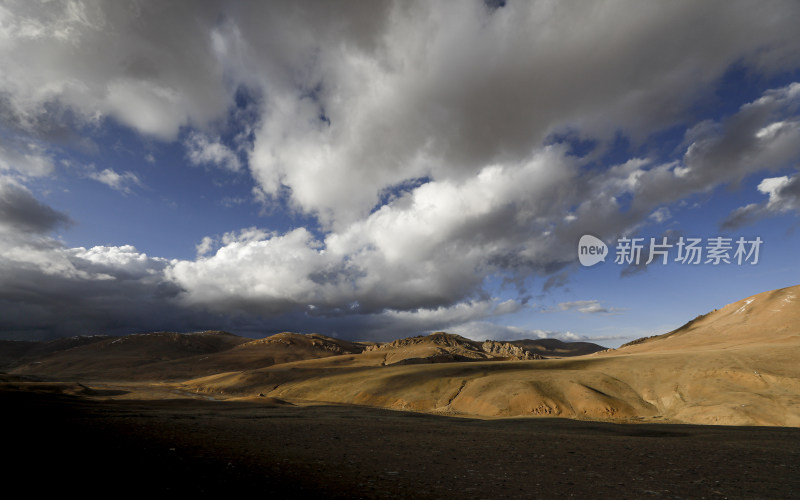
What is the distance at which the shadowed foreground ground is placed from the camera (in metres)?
8.60

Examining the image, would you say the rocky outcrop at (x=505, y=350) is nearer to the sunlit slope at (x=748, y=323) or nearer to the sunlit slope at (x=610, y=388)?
the sunlit slope at (x=748, y=323)

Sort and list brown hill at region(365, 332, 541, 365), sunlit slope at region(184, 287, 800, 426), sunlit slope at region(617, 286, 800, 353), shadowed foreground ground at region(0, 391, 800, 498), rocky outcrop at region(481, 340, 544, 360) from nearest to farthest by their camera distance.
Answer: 1. shadowed foreground ground at region(0, 391, 800, 498)
2. sunlit slope at region(184, 287, 800, 426)
3. sunlit slope at region(617, 286, 800, 353)
4. brown hill at region(365, 332, 541, 365)
5. rocky outcrop at region(481, 340, 544, 360)

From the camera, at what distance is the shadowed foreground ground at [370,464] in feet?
28.2

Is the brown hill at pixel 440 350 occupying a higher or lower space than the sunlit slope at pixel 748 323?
lower

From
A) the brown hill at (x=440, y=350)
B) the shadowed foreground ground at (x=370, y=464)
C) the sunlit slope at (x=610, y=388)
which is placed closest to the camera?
the shadowed foreground ground at (x=370, y=464)

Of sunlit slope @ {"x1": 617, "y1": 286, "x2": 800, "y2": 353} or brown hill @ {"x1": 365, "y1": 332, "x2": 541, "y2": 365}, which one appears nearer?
sunlit slope @ {"x1": 617, "y1": 286, "x2": 800, "y2": 353}

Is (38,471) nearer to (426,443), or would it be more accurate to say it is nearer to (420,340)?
(426,443)

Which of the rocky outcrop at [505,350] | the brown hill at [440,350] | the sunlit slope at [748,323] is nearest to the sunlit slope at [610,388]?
the sunlit slope at [748,323]

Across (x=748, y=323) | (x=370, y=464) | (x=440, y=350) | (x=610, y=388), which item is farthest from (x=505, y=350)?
(x=370, y=464)

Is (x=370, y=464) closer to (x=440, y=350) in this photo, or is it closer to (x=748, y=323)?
(x=748, y=323)

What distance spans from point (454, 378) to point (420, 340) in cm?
11267

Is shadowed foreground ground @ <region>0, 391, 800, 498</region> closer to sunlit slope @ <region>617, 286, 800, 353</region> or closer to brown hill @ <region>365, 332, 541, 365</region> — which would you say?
sunlit slope @ <region>617, 286, 800, 353</region>

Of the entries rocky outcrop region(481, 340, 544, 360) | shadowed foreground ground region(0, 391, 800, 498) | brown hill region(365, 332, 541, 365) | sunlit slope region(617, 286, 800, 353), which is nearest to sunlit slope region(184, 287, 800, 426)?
sunlit slope region(617, 286, 800, 353)

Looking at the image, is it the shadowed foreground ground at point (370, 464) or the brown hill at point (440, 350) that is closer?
the shadowed foreground ground at point (370, 464)
